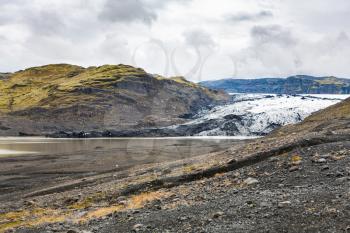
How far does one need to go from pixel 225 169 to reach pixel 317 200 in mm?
9965

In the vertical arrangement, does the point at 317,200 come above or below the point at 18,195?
above

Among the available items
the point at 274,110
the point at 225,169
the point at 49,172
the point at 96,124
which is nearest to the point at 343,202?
the point at 225,169

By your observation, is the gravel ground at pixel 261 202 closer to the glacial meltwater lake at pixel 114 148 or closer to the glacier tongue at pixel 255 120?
the glacial meltwater lake at pixel 114 148

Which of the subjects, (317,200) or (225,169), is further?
(225,169)

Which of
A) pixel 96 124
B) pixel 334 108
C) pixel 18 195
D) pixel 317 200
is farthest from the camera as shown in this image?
pixel 96 124

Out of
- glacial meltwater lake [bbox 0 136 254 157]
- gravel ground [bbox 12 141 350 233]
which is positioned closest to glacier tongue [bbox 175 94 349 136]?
glacial meltwater lake [bbox 0 136 254 157]

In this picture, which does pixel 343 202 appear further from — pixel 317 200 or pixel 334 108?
pixel 334 108

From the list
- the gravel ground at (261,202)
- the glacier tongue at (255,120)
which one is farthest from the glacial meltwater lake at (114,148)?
the gravel ground at (261,202)

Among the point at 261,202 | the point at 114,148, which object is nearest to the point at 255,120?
the point at 114,148

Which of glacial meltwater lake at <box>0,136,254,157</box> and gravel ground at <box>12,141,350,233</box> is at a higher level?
gravel ground at <box>12,141,350,233</box>

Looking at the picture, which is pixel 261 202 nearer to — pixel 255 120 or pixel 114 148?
pixel 114 148

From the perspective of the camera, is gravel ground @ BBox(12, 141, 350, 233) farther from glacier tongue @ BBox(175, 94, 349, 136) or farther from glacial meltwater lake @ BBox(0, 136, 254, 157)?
glacier tongue @ BBox(175, 94, 349, 136)

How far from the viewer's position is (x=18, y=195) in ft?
119

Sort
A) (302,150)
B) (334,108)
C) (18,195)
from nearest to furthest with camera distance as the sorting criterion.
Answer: (302,150)
(18,195)
(334,108)
